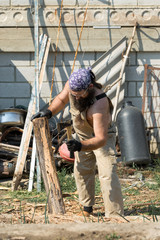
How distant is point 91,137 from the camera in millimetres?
4617

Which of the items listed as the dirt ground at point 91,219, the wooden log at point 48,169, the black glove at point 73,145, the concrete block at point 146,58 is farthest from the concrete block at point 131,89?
the black glove at point 73,145

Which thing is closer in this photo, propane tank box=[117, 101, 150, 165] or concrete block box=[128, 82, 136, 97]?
propane tank box=[117, 101, 150, 165]

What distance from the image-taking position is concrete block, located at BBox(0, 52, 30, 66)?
8477 millimetres

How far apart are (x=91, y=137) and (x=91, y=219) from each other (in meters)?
1.01

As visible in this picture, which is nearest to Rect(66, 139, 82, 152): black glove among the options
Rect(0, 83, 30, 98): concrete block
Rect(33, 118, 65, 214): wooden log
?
Rect(33, 118, 65, 214): wooden log

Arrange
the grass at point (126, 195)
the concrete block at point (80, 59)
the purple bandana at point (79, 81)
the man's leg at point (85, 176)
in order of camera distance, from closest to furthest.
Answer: the purple bandana at point (79, 81) < the man's leg at point (85, 176) < the grass at point (126, 195) < the concrete block at point (80, 59)

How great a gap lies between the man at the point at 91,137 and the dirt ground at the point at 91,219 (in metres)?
0.23

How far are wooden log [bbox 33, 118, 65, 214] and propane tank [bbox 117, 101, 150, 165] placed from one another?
318 centimetres

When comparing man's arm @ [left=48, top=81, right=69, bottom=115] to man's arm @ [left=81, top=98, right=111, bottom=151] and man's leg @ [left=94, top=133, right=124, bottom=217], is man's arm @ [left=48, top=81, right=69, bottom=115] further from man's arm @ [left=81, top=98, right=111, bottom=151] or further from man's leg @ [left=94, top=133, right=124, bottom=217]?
man's leg @ [left=94, top=133, right=124, bottom=217]

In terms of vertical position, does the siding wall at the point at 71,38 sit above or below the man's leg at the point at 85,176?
above

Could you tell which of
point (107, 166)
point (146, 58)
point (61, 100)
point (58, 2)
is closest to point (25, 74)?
point (58, 2)

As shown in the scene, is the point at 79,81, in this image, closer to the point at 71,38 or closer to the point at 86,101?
the point at 86,101

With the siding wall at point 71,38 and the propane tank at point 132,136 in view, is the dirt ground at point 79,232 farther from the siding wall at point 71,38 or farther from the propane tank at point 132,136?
the siding wall at point 71,38

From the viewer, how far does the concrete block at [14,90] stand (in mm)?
8477
